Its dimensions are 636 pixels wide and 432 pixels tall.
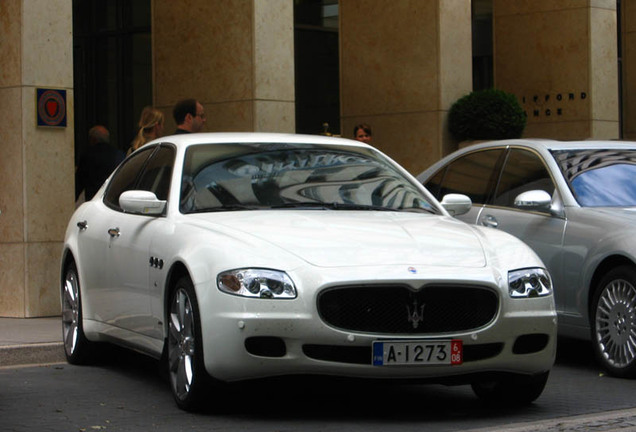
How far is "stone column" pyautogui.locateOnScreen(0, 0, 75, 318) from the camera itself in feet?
40.8

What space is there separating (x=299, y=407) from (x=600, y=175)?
368 centimetres

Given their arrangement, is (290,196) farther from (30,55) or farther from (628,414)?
(30,55)

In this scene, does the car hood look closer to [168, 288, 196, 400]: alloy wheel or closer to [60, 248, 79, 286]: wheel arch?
[168, 288, 196, 400]: alloy wheel

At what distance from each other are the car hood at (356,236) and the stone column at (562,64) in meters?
12.8

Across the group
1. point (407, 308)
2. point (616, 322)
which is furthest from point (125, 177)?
point (616, 322)

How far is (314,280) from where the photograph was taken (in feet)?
21.4

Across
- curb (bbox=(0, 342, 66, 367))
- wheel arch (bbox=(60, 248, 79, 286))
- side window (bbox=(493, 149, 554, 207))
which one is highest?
side window (bbox=(493, 149, 554, 207))

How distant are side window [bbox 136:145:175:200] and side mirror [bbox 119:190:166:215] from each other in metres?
0.20

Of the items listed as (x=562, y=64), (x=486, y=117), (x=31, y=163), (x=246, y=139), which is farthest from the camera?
(x=562, y=64)

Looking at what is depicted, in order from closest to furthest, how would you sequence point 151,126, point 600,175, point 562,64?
1. point 600,175
2. point 151,126
3. point 562,64

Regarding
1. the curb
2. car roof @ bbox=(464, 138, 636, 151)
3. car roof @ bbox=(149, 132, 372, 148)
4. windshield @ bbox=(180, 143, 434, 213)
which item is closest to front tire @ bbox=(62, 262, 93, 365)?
the curb

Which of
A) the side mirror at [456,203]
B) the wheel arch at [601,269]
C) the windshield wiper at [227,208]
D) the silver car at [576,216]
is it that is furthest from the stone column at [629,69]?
the windshield wiper at [227,208]

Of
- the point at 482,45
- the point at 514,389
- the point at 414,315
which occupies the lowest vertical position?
the point at 514,389

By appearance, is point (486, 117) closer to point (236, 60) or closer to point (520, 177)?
A: point (236, 60)
